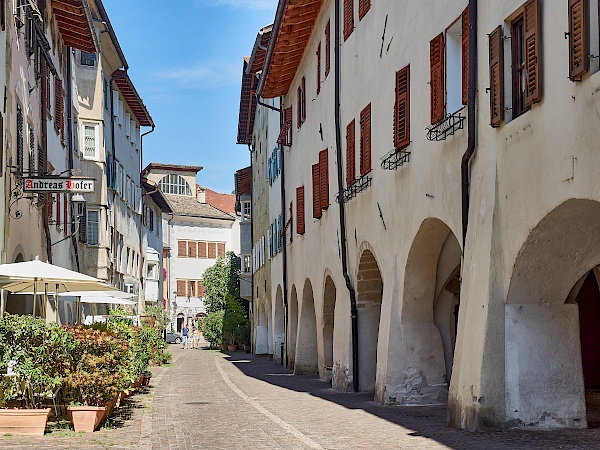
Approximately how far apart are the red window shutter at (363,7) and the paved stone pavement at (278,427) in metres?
7.74

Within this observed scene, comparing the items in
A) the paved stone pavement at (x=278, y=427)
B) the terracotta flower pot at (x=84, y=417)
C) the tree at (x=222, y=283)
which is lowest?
the paved stone pavement at (x=278, y=427)

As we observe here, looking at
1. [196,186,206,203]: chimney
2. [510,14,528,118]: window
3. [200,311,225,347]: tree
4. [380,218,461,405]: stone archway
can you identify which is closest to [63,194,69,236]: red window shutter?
[380,218,461,405]: stone archway

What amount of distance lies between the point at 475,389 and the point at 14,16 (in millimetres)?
11972

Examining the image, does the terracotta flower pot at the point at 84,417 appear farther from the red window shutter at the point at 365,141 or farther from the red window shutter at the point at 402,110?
the red window shutter at the point at 365,141

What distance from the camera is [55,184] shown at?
63.8 feet

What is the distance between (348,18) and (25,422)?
12.9 metres

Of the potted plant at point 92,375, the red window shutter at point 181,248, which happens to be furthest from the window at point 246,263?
the potted plant at point 92,375

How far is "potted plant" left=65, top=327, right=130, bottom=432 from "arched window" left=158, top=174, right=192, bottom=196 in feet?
237

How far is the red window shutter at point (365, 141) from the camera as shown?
20641 millimetres

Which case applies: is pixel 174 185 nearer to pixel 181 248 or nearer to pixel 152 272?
pixel 181 248

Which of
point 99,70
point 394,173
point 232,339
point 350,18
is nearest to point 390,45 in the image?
point 394,173

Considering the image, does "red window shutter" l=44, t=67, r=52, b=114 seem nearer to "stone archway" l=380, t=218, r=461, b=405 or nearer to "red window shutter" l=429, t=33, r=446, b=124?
"stone archway" l=380, t=218, r=461, b=405

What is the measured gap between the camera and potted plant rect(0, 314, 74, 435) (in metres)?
13.4

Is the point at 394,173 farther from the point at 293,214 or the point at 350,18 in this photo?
the point at 293,214
